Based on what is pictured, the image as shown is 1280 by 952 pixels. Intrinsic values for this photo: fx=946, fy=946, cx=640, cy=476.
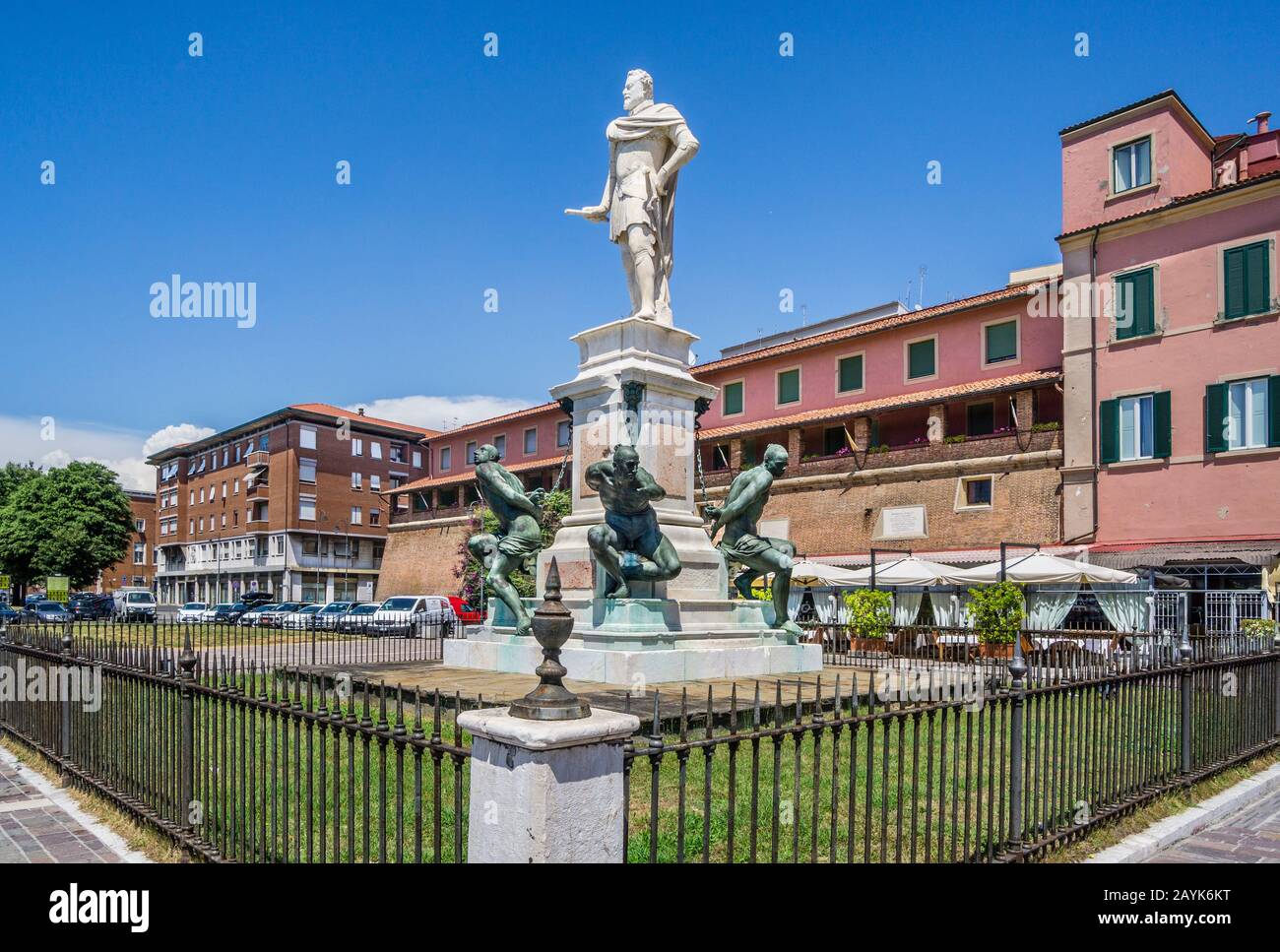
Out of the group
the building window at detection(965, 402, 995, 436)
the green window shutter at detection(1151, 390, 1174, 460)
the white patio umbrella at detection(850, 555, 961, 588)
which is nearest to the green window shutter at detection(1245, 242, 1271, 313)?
the green window shutter at detection(1151, 390, 1174, 460)

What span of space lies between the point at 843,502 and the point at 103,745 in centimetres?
2975

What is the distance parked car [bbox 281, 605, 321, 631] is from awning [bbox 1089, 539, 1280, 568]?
69.9ft

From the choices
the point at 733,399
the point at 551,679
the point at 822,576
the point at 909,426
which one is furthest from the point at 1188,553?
the point at 551,679

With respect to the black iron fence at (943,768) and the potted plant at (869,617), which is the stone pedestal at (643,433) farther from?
the potted plant at (869,617)

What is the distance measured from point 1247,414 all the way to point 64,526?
2404 inches

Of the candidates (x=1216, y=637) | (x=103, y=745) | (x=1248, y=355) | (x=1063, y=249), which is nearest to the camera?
(x=103, y=745)

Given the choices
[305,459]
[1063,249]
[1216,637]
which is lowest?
[1216,637]

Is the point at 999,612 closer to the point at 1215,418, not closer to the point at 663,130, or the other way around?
the point at 1215,418

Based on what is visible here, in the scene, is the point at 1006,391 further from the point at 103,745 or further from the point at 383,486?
the point at 383,486

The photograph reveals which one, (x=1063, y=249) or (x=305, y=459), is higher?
(x=1063, y=249)

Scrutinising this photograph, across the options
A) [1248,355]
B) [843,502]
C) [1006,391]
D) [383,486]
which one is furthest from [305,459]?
[1248,355]

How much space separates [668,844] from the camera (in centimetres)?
474

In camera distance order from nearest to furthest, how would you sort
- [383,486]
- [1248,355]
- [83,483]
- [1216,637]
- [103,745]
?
1. [103,745]
2. [1216,637]
3. [1248,355]
4. [83,483]
5. [383,486]

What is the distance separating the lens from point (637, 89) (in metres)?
11.7
